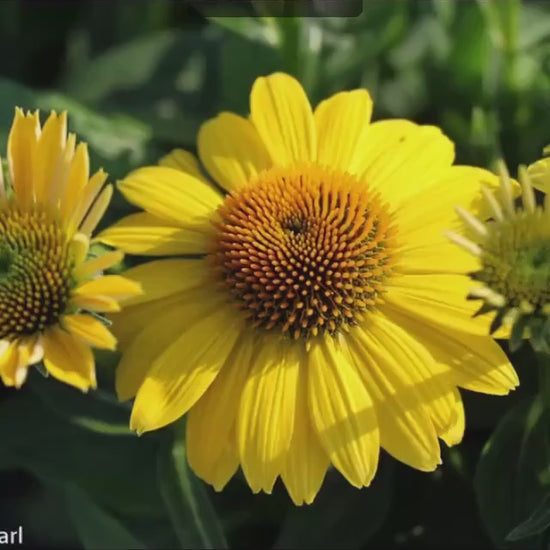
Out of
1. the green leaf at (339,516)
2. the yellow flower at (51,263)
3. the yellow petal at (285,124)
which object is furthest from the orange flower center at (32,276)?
the green leaf at (339,516)

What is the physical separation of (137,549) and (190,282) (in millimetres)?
258

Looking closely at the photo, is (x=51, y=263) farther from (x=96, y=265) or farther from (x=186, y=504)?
(x=186, y=504)

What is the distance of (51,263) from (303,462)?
0.23m

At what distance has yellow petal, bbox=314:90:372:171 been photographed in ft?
2.60

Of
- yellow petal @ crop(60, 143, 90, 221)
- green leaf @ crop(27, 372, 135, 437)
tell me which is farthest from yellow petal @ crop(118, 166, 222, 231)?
green leaf @ crop(27, 372, 135, 437)

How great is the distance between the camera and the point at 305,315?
0.71 m

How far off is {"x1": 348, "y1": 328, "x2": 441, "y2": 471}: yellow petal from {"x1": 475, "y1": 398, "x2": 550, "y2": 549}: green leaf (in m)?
0.12

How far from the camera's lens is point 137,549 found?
84 cm


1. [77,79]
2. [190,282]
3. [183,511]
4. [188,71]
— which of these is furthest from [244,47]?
[183,511]

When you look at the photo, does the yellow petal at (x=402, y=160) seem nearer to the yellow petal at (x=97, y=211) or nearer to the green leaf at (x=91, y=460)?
the yellow petal at (x=97, y=211)

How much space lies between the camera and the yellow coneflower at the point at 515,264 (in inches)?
23.4

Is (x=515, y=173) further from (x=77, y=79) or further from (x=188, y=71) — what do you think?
(x=77, y=79)

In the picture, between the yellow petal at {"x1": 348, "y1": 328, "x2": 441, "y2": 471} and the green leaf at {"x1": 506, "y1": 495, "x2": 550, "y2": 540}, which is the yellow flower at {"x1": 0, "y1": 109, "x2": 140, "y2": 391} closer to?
the yellow petal at {"x1": 348, "y1": 328, "x2": 441, "y2": 471}

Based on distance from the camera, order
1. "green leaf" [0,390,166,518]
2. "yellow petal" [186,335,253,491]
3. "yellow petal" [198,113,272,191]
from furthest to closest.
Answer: "green leaf" [0,390,166,518]
"yellow petal" [198,113,272,191]
"yellow petal" [186,335,253,491]
